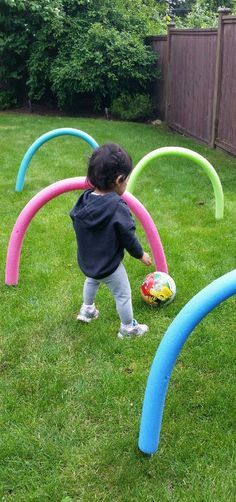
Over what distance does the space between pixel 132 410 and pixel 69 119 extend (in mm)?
10854

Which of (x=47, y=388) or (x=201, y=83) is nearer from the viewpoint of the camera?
(x=47, y=388)

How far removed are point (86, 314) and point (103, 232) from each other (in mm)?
860

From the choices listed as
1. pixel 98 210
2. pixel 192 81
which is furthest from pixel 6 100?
pixel 98 210

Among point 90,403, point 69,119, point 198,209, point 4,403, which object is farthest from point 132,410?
point 69,119

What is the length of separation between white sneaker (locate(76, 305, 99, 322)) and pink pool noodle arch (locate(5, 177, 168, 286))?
0.73 meters

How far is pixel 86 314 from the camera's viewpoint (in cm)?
382

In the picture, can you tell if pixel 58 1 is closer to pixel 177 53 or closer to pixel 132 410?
pixel 177 53

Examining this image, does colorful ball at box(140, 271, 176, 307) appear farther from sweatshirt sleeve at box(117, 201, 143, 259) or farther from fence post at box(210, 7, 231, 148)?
fence post at box(210, 7, 231, 148)

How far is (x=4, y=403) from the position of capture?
298cm

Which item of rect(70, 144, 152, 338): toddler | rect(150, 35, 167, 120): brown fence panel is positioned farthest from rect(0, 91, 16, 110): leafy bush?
rect(70, 144, 152, 338): toddler

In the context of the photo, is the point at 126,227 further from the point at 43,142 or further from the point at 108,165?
the point at 43,142

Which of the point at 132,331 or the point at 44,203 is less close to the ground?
the point at 44,203

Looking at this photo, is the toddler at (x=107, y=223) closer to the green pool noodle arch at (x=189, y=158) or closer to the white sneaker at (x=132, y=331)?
the white sneaker at (x=132, y=331)

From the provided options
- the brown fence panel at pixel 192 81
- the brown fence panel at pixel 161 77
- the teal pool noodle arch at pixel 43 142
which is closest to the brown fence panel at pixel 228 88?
the brown fence panel at pixel 192 81
